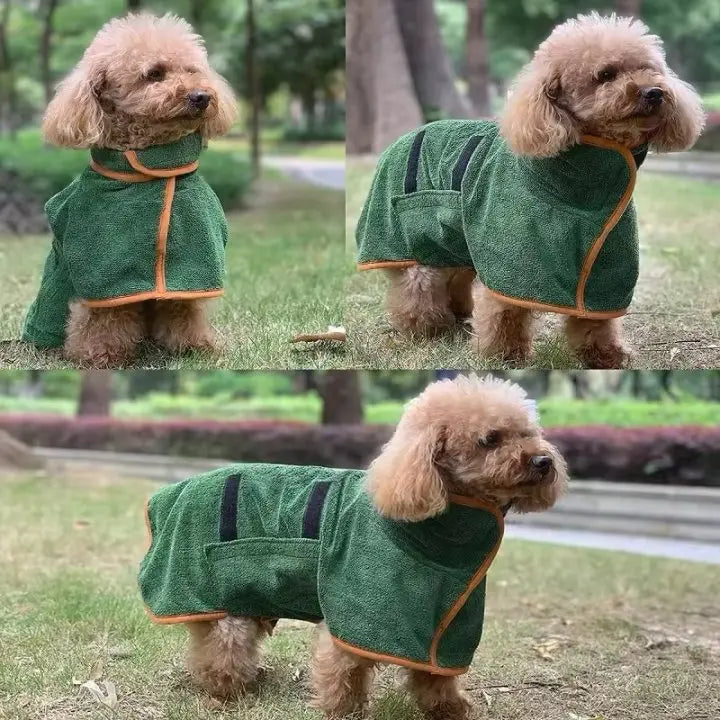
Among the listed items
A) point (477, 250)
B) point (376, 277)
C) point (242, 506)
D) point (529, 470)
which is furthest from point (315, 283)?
point (529, 470)

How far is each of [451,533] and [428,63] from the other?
6.58 ft

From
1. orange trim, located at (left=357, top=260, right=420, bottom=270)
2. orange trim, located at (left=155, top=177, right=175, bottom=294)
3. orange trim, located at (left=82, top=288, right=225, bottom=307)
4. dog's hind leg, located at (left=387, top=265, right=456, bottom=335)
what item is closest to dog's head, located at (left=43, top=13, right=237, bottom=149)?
orange trim, located at (left=155, top=177, right=175, bottom=294)

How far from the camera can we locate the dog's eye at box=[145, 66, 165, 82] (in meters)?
2.89

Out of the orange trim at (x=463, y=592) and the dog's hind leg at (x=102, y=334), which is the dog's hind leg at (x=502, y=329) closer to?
the orange trim at (x=463, y=592)

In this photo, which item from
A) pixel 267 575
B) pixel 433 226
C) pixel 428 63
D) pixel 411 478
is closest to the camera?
pixel 411 478

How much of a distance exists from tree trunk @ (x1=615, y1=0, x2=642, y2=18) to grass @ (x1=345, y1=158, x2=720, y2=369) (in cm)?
64

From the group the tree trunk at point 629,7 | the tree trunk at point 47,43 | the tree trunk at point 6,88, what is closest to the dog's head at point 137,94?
the tree trunk at point 629,7

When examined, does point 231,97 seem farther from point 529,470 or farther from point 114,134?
point 529,470

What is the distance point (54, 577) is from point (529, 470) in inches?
105

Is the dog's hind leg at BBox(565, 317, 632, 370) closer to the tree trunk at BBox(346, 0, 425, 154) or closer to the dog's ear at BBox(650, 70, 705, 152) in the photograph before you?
the dog's ear at BBox(650, 70, 705, 152)

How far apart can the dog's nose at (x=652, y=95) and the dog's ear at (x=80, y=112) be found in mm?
1666

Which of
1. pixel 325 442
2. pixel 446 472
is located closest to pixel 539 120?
pixel 446 472

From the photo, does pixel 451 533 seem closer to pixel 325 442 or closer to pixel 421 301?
pixel 421 301

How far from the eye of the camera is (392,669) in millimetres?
3328
